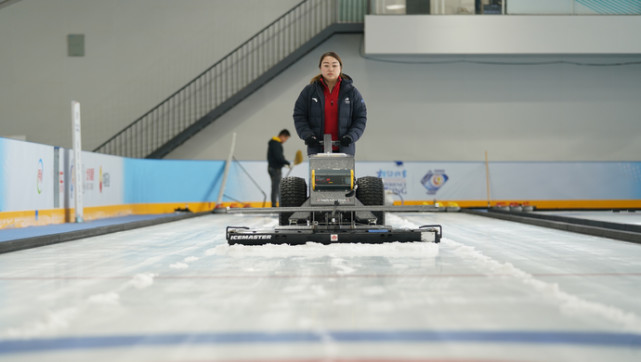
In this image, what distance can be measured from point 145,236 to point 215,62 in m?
9.97

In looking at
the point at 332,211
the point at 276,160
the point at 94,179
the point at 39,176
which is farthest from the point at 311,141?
the point at 94,179

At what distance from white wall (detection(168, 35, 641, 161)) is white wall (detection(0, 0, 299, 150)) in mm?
1887

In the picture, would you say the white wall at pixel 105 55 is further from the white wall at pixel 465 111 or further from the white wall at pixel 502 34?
the white wall at pixel 502 34

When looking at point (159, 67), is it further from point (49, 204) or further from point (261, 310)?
point (261, 310)

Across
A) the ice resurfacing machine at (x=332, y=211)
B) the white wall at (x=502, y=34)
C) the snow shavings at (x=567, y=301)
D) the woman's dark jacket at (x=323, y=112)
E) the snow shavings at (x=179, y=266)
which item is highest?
the white wall at (x=502, y=34)

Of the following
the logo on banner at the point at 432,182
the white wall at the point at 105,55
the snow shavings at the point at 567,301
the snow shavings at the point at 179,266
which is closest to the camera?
the snow shavings at the point at 567,301

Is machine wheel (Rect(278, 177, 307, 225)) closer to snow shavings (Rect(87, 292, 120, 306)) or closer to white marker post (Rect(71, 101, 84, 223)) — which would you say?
snow shavings (Rect(87, 292, 120, 306))

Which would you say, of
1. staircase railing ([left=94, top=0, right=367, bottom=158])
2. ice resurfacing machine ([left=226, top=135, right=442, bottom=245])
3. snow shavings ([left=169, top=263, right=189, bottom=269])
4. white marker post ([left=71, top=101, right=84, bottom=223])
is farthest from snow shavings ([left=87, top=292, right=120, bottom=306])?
staircase railing ([left=94, top=0, right=367, bottom=158])

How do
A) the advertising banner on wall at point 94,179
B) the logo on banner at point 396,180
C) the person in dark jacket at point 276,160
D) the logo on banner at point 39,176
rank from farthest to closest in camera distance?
the logo on banner at point 396,180 → the person in dark jacket at point 276,160 → the advertising banner on wall at point 94,179 → the logo on banner at point 39,176

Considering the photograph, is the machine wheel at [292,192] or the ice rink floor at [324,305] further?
the machine wheel at [292,192]

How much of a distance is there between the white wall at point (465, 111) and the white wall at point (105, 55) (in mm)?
1887

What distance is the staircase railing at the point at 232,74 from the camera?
14898mm

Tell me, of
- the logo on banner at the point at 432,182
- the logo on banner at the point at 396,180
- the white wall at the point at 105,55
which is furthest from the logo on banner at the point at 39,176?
the logo on banner at the point at 432,182

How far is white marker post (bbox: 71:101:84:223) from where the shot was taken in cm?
828
